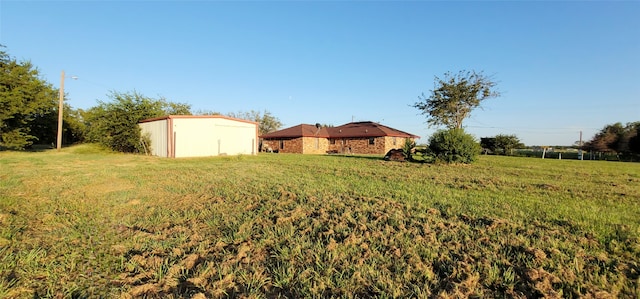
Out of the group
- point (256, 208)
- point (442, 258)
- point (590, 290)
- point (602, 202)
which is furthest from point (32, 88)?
point (602, 202)

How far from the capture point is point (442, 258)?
2.66 meters

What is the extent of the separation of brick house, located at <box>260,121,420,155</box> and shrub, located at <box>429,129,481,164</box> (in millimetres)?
13557

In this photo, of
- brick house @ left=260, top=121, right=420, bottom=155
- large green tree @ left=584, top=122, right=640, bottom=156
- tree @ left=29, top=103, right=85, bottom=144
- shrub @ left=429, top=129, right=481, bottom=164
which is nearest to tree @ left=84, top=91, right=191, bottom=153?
tree @ left=29, top=103, right=85, bottom=144

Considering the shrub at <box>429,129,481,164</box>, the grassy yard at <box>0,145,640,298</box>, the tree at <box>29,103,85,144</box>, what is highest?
the tree at <box>29,103,85,144</box>

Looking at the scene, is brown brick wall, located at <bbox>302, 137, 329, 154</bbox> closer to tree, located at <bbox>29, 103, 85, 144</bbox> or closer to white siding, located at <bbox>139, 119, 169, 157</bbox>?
white siding, located at <bbox>139, 119, 169, 157</bbox>

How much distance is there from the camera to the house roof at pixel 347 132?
28344mm

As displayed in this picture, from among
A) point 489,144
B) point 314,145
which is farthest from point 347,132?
point 489,144

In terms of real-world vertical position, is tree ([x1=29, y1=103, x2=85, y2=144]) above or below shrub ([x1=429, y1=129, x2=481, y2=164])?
above

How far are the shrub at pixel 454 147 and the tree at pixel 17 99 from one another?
966 inches

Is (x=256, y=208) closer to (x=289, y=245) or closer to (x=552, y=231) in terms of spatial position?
(x=289, y=245)

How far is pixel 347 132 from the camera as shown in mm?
30781

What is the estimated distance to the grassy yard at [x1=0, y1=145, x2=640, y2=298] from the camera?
2202 millimetres

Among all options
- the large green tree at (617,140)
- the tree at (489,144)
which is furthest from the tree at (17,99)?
the large green tree at (617,140)

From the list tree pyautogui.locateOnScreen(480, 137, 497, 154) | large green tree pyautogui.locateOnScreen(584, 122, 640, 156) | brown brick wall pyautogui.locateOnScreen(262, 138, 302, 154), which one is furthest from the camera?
tree pyautogui.locateOnScreen(480, 137, 497, 154)
